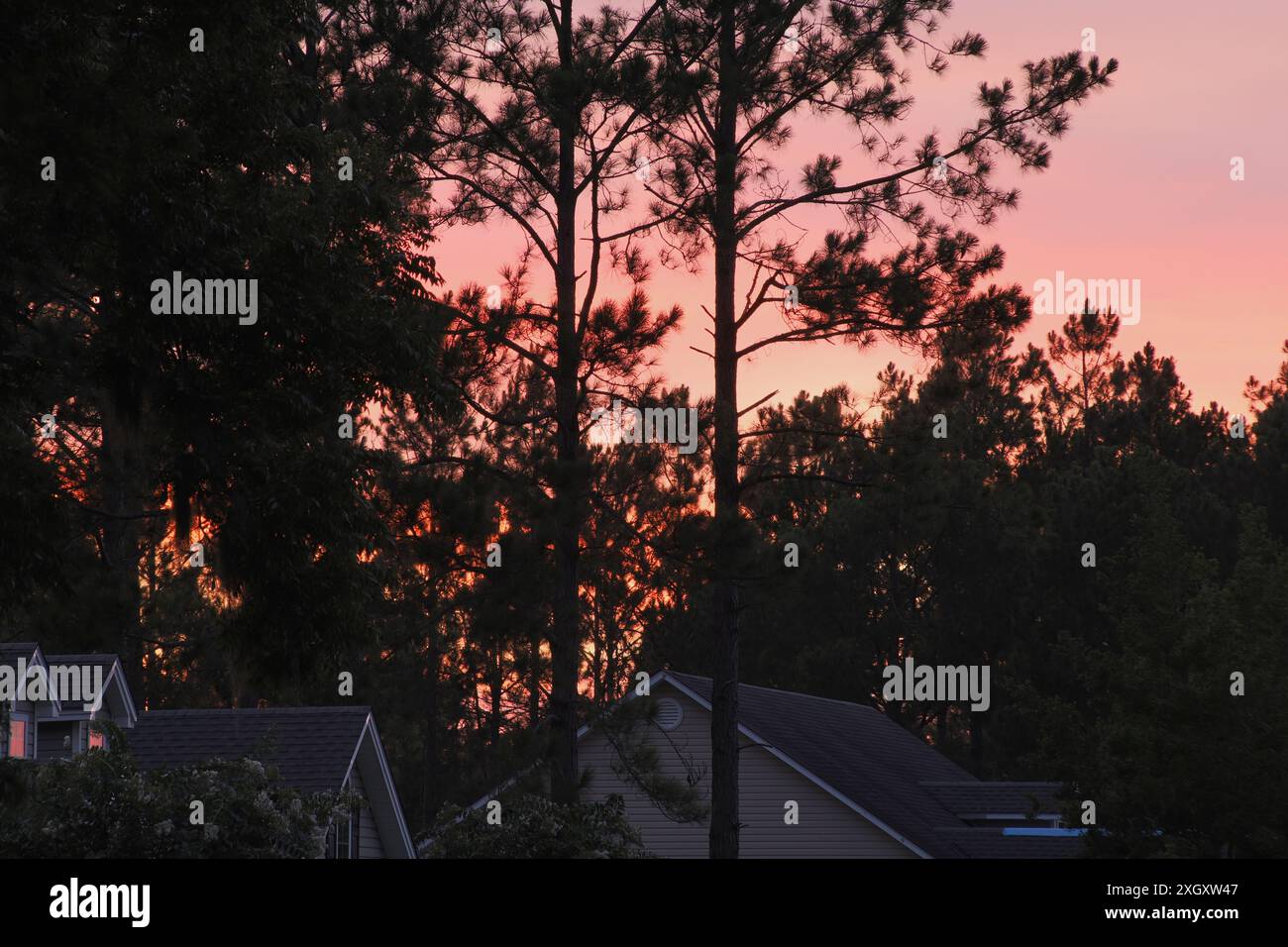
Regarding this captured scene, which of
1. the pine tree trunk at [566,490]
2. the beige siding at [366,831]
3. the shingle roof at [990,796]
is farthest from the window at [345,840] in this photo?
the shingle roof at [990,796]

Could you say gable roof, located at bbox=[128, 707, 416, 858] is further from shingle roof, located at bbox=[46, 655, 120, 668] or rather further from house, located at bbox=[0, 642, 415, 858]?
shingle roof, located at bbox=[46, 655, 120, 668]

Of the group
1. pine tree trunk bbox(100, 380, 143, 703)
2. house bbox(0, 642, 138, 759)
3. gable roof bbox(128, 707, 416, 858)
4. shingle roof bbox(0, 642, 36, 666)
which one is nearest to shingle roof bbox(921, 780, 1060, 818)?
gable roof bbox(128, 707, 416, 858)

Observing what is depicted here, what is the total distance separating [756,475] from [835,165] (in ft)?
15.1

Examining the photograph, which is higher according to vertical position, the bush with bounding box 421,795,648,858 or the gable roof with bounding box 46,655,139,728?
the gable roof with bounding box 46,655,139,728

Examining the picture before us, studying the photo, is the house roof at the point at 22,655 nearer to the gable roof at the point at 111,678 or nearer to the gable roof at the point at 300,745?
the gable roof at the point at 111,678

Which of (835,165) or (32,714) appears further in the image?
(32,714)

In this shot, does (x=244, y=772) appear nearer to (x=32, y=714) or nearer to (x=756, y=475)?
(x=756, y=475)

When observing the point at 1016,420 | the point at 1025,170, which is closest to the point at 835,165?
the point at 1025,170

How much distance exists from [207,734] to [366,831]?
3.62 meters

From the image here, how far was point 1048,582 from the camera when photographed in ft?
174

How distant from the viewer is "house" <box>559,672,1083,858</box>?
3381 centimetres

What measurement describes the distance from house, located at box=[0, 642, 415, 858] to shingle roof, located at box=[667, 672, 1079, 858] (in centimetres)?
794

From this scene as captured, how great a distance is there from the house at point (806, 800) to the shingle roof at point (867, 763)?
6cm

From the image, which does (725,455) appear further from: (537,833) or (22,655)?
(22,655)
